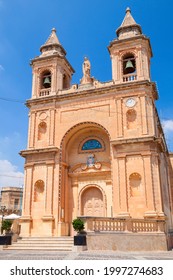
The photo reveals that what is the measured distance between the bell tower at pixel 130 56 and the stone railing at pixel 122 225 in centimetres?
1008

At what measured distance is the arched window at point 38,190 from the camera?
64.1 feet

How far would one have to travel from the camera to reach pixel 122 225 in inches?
563

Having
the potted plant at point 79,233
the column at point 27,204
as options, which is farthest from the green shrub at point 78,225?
the column at point 27,204

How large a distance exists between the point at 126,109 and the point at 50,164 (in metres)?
6.66

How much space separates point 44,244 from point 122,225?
4469mm

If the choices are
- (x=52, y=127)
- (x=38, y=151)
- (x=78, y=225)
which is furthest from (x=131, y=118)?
(x=78, y=225)

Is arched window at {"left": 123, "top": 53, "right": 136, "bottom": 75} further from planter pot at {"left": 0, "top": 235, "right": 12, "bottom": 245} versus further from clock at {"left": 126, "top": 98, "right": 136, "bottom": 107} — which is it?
planter pot at {"left": 0, "top": 235, "right": 12, "bottom": 245}

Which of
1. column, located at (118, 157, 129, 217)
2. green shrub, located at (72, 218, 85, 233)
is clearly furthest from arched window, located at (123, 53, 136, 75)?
green shrub, located at (72, 218, 85, 233)

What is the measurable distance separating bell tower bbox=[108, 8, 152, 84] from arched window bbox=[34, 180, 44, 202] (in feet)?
30.4

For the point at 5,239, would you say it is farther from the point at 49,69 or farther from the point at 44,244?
the point at 49,69

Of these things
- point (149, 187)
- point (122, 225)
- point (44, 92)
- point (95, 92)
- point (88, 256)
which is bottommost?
point (88, 256)

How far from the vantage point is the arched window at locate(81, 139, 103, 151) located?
20728mm

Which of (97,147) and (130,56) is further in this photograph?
(130,56)

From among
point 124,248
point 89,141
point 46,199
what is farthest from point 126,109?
point 124,248
